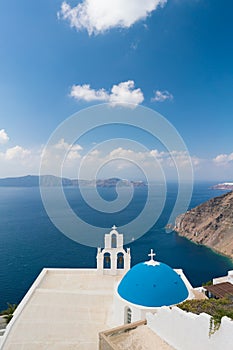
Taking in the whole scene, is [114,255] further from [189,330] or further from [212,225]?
[212,225]

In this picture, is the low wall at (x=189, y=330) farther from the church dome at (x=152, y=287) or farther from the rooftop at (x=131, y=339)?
the church dome at (x=152, y=287)

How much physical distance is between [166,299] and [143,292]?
1.06 metres

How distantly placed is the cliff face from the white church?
136 ft

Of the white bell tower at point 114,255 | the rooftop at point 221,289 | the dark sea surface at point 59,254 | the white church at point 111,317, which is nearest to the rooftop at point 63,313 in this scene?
the white church at point 111,317

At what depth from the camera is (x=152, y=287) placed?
1284cm

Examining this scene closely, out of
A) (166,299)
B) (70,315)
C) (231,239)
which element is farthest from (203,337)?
(231,239)

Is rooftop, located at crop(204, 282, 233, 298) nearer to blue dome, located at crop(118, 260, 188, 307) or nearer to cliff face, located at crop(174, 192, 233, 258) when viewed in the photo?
blue dome, located at crop(118, 260, 188, 307)

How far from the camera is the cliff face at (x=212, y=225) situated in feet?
185

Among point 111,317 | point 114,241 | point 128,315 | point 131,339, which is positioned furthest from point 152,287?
point 114,241

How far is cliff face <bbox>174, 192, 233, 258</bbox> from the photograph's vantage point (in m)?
56.2

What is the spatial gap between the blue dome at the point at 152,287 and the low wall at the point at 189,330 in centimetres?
323

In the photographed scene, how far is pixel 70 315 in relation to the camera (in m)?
14.2

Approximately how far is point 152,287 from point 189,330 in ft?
16.6

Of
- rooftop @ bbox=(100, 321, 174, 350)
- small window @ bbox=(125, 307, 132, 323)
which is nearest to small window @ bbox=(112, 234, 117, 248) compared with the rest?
small window @ bbox=(125, 307, 132, 323)
